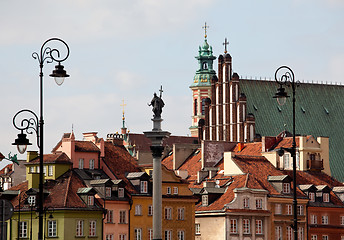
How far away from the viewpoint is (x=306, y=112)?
138875mm

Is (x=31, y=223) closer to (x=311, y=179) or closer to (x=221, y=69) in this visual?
(x=311, y=179)

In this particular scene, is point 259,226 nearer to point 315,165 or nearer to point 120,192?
point 120,192

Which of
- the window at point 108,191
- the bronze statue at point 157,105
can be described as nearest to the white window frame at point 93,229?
the window at point 108,191

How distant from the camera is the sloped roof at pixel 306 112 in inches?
5295

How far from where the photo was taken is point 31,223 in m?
82.2

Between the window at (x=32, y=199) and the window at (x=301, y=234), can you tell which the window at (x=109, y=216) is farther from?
the window at (x=301, y=234)

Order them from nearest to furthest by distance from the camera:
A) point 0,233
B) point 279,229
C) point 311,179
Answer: point 0,233, point 279,229, point 311,179

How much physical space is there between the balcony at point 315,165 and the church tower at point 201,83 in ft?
228

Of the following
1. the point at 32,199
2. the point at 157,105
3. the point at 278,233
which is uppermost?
the point at 157,105

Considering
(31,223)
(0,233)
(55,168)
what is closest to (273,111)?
(55,168)

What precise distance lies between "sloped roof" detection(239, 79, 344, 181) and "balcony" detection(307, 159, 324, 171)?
47.5 ft

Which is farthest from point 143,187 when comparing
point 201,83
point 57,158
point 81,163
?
point 201,83

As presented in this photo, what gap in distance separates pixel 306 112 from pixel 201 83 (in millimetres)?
54772

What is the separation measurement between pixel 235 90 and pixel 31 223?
184ft
